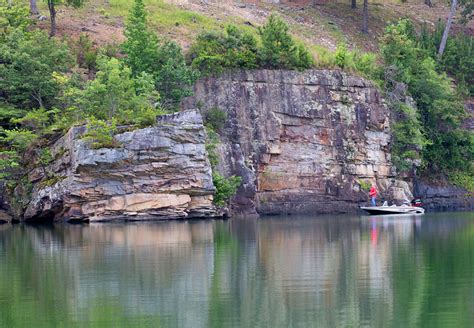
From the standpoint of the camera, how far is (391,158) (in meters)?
68.9

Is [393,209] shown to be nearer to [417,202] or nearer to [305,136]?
[417,202]

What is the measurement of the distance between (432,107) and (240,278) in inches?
1732

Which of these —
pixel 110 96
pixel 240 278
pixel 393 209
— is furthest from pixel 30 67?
pixel 240 278

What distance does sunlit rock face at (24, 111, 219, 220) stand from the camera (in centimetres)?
5531

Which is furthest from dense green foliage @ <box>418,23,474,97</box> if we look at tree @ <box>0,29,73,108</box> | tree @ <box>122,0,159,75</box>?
tree @ <box>0,29,73,108</box>

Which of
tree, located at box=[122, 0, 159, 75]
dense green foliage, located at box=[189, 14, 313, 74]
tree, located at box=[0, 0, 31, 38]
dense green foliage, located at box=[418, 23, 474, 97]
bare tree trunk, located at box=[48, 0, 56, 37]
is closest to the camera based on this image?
tree, located at box=[122, 0, 159, 75]

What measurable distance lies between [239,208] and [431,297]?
3587cm

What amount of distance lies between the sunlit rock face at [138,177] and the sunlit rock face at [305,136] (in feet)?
23.0

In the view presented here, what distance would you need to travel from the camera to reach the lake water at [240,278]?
2408 cm

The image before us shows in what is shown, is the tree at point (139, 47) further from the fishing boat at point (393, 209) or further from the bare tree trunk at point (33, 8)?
the fishing boat at point (393, 209)

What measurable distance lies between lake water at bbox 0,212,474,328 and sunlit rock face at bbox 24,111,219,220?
687 cm

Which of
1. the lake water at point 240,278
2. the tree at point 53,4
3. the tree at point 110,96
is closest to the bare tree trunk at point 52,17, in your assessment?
the tree at point 53,4

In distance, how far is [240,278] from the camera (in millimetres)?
30328

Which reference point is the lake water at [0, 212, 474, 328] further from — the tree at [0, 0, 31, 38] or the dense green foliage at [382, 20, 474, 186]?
the dense green foliage at [382, 20, 474, 186]
